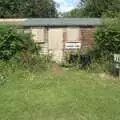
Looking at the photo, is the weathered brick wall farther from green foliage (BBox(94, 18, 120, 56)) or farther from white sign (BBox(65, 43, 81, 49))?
green foliage (BBox(94, 18, 120, 56))

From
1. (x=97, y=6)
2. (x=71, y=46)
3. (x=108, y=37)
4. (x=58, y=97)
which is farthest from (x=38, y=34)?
(x=97, y=6)

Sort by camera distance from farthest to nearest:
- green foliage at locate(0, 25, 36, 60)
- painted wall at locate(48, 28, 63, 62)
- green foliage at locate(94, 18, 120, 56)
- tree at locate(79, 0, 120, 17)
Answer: tree at locate(79, 0, 120, 17), painted wall at locate(48, 28, 63, 62), green foliage at locate(94, 18, 120, 56), green foliage at locate(0, 25, 36, 60)

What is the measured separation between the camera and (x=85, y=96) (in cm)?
1061

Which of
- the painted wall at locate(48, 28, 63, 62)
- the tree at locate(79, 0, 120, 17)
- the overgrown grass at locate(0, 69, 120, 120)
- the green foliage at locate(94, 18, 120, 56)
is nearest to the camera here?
the overgrown grass at locate(0, 69, 120, 120)

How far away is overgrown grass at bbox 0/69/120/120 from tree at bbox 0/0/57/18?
80.4 ft

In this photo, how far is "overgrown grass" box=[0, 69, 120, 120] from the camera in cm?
876

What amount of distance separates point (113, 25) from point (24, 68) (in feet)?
14.0

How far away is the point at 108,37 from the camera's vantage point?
51.9 ft

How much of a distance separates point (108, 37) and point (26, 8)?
2467cm

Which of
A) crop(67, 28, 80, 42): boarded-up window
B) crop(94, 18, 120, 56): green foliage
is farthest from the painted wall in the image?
crop(94, 18, 120, 56): green foliage

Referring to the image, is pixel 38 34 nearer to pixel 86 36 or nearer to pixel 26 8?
pixel 86 36

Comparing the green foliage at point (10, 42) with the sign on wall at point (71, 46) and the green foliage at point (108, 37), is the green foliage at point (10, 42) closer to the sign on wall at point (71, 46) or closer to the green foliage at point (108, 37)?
the green foliage at point (108, 37)

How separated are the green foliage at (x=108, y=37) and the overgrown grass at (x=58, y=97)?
80.4 inches

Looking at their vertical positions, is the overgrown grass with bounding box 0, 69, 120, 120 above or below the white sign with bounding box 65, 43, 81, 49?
below
